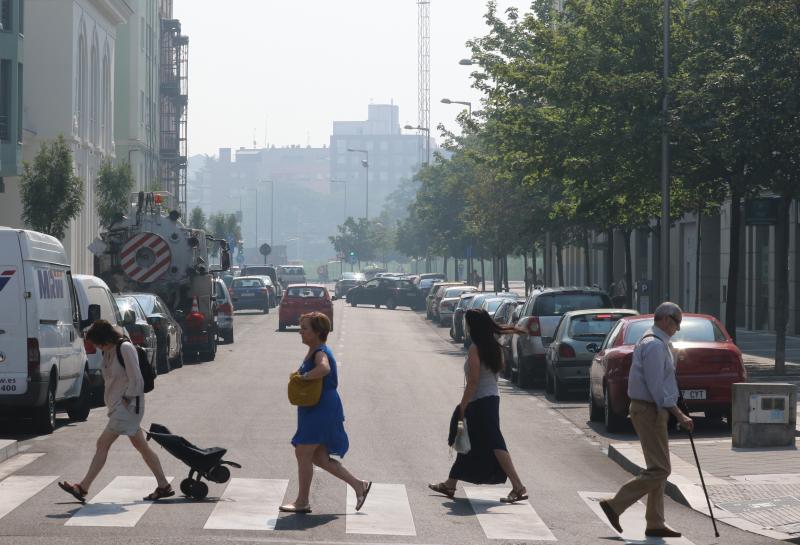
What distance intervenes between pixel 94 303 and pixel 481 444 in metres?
11.0

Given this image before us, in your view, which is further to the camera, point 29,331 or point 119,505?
point 29,331

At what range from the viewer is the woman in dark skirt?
12.4 metres

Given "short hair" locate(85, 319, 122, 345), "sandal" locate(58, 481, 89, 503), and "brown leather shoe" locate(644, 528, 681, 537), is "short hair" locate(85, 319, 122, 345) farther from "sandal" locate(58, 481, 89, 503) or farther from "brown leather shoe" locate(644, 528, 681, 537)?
"brown leather shoe" locate(644, 528, 681, 537)

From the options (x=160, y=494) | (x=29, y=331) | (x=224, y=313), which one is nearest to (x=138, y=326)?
(x=29, y=331)

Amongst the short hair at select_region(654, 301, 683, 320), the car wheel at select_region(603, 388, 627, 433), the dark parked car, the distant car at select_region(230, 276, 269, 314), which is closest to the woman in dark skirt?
the short hair at select_region(654, 301, 683, 320)

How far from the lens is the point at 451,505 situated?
1229 centimetres

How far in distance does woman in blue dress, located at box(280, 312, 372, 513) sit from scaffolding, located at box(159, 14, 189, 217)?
87.1 meters

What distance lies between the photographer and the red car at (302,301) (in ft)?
165

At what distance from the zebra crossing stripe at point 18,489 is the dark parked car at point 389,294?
62.8 meters

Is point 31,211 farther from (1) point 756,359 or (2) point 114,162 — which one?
(2) point 114,162

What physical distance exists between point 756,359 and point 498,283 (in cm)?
3630

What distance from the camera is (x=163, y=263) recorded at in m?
33.0

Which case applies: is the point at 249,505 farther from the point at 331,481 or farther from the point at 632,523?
the point at 632,523

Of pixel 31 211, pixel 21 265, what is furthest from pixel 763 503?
pixel 31 211
